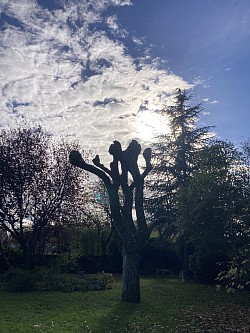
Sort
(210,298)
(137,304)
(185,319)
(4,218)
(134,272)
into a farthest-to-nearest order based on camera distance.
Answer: (4,218)
(210,298)
(134,272)
(137,304)
(185,319)

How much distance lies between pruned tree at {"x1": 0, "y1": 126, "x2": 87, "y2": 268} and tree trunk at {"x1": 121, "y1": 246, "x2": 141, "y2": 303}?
39.1ft

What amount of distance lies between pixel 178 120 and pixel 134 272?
1961cm

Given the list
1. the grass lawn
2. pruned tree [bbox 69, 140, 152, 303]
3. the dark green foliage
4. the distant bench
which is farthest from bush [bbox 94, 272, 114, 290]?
the distant bench

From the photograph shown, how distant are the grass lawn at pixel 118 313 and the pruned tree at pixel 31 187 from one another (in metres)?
8.46

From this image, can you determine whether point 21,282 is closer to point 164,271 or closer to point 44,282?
point 44,282

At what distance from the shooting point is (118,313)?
1246 cm

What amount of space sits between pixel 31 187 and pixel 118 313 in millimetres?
15545

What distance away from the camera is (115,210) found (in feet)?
52.3

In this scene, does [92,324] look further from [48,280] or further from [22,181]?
[22,181]

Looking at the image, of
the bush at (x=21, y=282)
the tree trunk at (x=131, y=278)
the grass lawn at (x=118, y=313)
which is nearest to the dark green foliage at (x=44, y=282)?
the bush at (x=21, y=282)

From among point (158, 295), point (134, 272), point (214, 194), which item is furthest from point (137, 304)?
point (214, 194)

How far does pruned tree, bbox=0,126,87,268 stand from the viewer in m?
25.2

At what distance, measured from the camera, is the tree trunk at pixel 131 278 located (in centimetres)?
1525

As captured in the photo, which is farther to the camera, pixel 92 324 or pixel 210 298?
pixel 210 298
